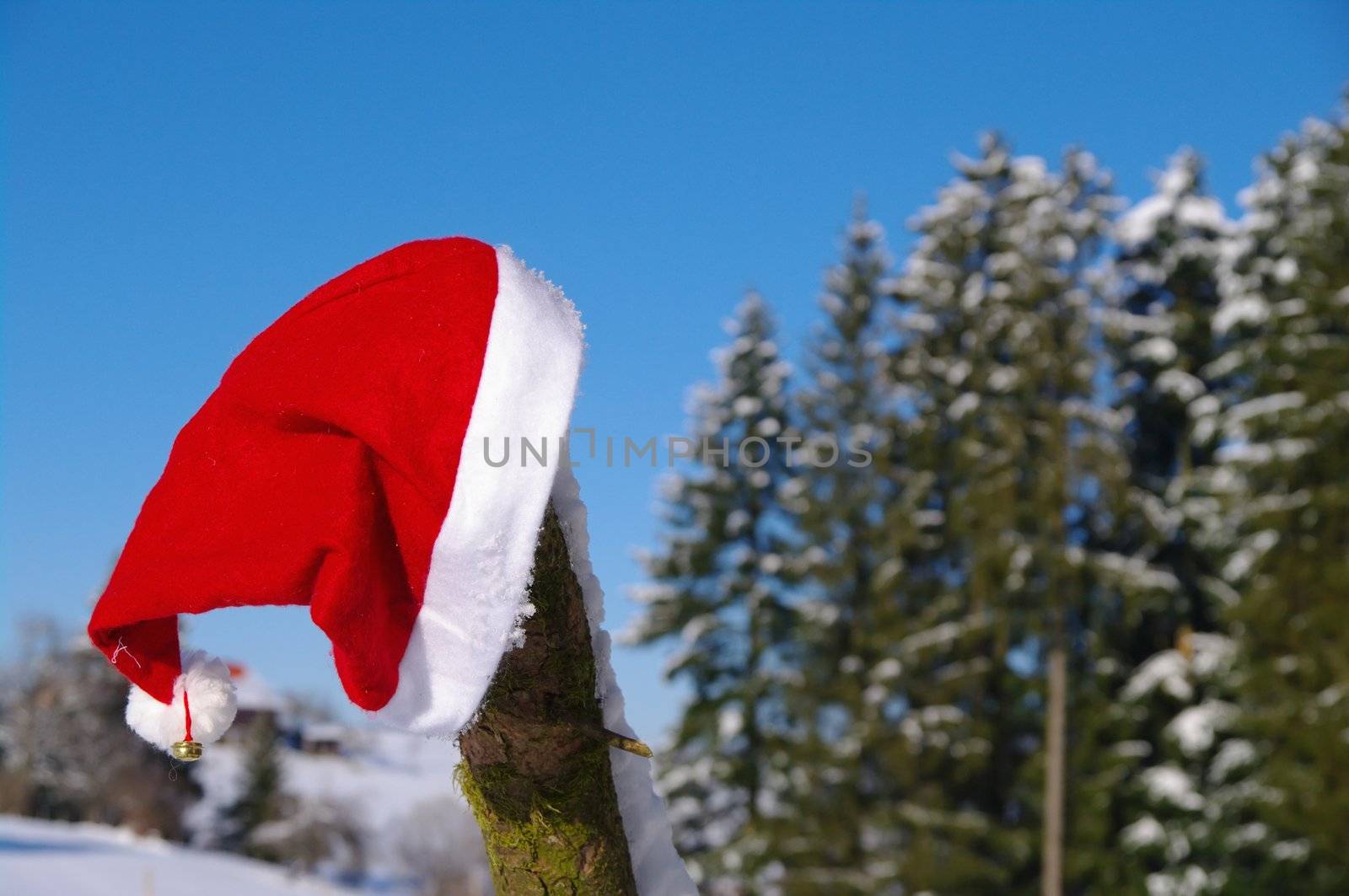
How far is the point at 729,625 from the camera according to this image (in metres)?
19.7

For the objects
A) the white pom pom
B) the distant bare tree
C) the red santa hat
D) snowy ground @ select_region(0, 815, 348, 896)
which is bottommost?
the white pom pom

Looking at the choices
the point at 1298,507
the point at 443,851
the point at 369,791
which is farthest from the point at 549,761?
the point at 369,791

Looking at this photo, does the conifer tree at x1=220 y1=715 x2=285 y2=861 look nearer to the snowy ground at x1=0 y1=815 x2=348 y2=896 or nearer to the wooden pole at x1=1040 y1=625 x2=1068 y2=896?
the snowy ground at x1=0 y1=815 x2=348 y2=896

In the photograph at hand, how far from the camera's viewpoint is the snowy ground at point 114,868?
1806cm

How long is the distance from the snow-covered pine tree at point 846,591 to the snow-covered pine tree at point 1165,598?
3.32 metres

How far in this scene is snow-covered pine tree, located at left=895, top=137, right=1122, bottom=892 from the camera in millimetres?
17781

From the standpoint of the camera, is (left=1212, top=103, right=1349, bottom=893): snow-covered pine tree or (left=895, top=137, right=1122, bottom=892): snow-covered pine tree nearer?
(left=1212, top=103, right=1349, bottom=893): snow-covered pine tree

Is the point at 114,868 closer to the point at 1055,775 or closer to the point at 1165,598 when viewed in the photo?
the point at 1055,775

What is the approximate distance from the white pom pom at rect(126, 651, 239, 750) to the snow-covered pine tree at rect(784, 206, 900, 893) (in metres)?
15.2

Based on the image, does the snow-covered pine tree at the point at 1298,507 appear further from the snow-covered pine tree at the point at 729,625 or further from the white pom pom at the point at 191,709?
the white pom pom at the point at 191,709

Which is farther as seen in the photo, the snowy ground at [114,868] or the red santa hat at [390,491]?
the snowy ground at [114,868]

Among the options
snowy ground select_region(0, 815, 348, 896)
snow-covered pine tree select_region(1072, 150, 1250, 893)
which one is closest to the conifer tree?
snowy ground select_region(0, 815, 348, 896)

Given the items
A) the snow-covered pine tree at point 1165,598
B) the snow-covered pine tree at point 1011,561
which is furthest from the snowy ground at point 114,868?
the snow-covered pine tree at point 1165,598

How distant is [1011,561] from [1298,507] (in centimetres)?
431
